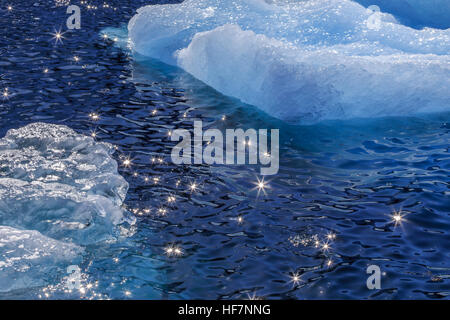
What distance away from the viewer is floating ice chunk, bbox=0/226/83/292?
426cm

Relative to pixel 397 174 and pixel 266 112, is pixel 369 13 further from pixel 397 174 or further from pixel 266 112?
pixel 397 174

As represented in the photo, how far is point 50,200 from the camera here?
5180 mm

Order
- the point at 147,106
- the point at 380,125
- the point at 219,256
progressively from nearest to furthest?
the point at 219,256, the point at 380,125, the point at 147,106

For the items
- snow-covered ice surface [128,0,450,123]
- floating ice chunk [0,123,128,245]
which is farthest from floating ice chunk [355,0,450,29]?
floating ice chunk [0,123,128,245]

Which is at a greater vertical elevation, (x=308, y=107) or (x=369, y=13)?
(x=369, y=13)

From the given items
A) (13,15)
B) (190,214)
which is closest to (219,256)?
(190,214)

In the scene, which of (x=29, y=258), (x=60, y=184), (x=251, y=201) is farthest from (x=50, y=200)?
(x=251, y=201)

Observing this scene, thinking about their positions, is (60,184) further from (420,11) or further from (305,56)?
(420,11)

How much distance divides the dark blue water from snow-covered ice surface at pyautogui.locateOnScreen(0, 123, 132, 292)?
17 centimetres

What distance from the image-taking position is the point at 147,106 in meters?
8.57

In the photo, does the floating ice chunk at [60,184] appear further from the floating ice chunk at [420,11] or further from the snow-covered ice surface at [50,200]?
the floating ice chunk at [420,11]

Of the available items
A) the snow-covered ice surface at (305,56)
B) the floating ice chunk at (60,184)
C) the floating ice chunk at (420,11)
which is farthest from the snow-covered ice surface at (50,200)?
the floating ice chunk at (420,11)

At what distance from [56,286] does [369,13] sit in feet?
28.6

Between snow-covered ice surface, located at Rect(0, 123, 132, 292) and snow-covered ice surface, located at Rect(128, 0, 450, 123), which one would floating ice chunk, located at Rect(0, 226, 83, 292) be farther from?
snow-covered ice surface, located at Rect(128, 0, 450, 123)
